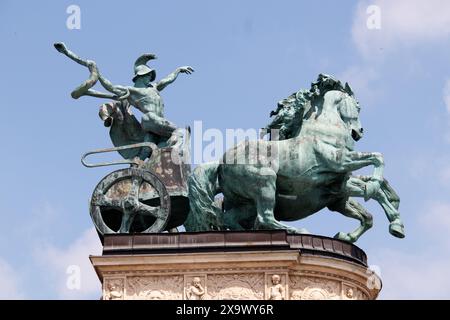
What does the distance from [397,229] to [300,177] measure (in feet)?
8.84

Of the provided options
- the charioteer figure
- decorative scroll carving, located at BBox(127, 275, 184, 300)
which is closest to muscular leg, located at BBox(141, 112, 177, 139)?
the charioteer figure

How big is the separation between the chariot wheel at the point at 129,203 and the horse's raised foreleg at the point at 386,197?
4593 mm

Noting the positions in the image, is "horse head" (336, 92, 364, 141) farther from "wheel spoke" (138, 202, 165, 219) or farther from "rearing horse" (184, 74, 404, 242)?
"wheel spoke" (138, 202, 165, 219)

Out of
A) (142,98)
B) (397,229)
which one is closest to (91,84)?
(142,98)

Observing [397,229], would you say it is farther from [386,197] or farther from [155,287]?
[155,287]

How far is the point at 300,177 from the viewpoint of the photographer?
4028 cm

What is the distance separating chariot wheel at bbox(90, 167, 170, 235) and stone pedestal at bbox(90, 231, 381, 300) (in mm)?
1110

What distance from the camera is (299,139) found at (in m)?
40.5

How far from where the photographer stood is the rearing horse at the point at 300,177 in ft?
132

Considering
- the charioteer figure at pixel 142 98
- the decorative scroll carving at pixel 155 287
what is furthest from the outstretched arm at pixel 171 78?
the decorative scroll carving at pixel 155 287

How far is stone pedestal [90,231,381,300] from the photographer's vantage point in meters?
38.2

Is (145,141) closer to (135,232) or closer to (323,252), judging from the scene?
(135,232)
